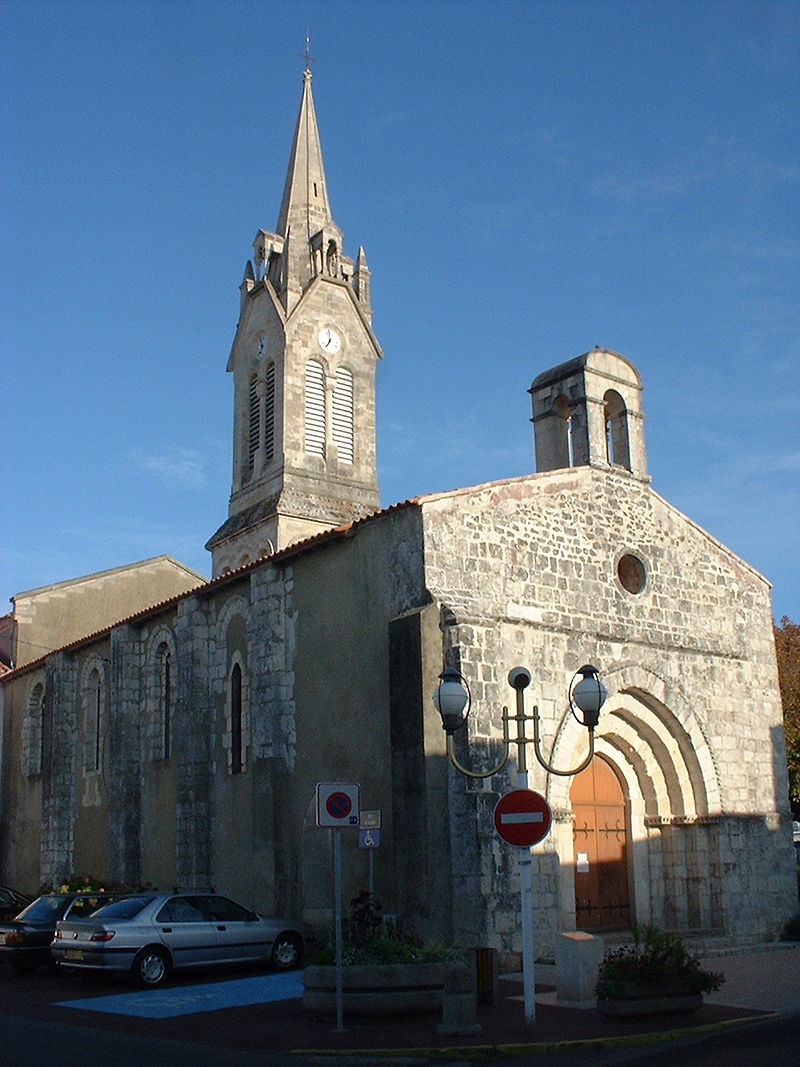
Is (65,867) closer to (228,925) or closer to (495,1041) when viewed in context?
(228,925)

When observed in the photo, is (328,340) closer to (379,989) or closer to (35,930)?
(35,930)

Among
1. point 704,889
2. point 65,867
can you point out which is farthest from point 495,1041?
point 65,867

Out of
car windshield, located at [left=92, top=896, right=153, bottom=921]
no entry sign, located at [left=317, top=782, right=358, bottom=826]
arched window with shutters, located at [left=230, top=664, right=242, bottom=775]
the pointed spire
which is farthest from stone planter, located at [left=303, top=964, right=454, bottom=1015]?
the pointed spire

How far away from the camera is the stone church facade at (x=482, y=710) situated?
16.1 m

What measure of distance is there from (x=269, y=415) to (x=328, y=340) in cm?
298

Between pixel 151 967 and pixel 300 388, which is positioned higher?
pixel 300 388

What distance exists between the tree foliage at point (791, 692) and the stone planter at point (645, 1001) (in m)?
17.1

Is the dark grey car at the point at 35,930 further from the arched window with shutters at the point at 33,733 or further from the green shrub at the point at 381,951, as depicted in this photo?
the arched window with shutters at the point at 33,733

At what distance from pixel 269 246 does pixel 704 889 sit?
24.7 m

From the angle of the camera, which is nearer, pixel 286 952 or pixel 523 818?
pixel 523 818

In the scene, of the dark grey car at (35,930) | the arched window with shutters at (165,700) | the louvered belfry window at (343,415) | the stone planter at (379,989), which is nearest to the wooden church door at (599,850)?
the stone planter at (379,989)

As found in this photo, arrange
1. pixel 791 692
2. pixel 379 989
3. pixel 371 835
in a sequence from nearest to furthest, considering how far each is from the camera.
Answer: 1. pixel 379 989
2. pixel 371 835
3. pixel 791 692

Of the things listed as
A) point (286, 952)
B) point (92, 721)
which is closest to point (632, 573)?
point (286, 952)

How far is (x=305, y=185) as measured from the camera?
37969 millimetres
